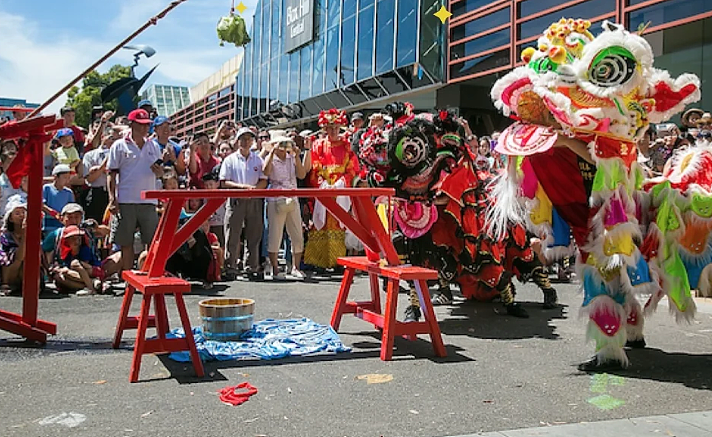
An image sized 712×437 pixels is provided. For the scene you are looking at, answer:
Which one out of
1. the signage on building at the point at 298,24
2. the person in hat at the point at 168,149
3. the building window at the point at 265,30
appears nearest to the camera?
the person in hat at the point at 168,149

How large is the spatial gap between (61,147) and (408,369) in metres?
7.38

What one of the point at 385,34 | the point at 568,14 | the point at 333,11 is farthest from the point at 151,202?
the point at 333,11

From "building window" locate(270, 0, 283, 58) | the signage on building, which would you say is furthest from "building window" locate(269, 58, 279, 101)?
the signage on building

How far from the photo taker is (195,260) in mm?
8625

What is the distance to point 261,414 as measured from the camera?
3.88m

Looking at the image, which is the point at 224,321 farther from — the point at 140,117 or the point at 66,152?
the point at 66,152

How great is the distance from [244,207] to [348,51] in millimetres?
12980

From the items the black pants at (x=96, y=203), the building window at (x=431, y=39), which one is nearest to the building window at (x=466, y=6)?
the building window at (x=431, y=39)

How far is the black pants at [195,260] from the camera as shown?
8602 mm

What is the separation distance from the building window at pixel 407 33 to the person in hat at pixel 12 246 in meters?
11.8

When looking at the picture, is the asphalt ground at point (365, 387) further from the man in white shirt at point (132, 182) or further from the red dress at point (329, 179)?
the red dress at point (329, 179)

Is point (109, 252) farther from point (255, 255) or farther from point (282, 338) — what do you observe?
point (282, 338)

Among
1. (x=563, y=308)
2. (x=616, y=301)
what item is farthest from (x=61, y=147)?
(x=616, y=301)

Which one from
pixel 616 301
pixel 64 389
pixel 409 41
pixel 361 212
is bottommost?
pixel 64 389
